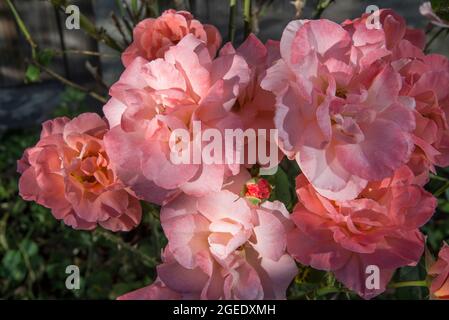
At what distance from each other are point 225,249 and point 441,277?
0.27 m

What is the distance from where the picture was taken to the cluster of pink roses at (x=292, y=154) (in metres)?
0.61

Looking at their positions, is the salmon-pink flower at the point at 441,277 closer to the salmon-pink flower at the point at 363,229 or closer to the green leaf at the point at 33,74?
the salmon-pink flower at the point at 363,229

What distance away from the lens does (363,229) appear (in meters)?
0.65

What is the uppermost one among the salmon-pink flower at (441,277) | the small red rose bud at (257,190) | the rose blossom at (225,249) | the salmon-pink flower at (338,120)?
the salmon-pink flower at (338,120)

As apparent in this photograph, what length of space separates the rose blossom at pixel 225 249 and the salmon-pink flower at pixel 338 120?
3.3 inches

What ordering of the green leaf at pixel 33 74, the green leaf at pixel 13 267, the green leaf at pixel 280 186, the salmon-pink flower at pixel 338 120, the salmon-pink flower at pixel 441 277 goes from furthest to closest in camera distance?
the green leaf at pixel 13 267
the green leaf at pixel 33 74
the green leaf at pixel 280 186
the salmon-pink flower at pixel 441 277
the salmon-pink flower at pixel 338 120

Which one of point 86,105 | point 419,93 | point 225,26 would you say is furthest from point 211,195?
point 86,105

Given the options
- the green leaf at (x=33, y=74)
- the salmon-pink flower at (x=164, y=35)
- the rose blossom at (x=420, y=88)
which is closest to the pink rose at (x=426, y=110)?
the rose blossom at (x=420, y=88)

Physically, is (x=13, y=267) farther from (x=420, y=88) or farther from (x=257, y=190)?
(x=420, y=88)

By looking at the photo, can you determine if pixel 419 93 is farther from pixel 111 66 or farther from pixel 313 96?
pixel 111 66

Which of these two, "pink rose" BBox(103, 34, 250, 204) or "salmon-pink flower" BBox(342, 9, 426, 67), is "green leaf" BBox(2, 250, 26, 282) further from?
"salmon-pink flower" BBox(342, 9, 426, 67)

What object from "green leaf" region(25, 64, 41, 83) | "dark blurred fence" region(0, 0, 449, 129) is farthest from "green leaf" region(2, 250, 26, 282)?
"green leaf" region(25, 64, 41, 83)

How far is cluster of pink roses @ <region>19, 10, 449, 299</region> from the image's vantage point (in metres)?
0.61

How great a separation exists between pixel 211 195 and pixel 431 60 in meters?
0.32
